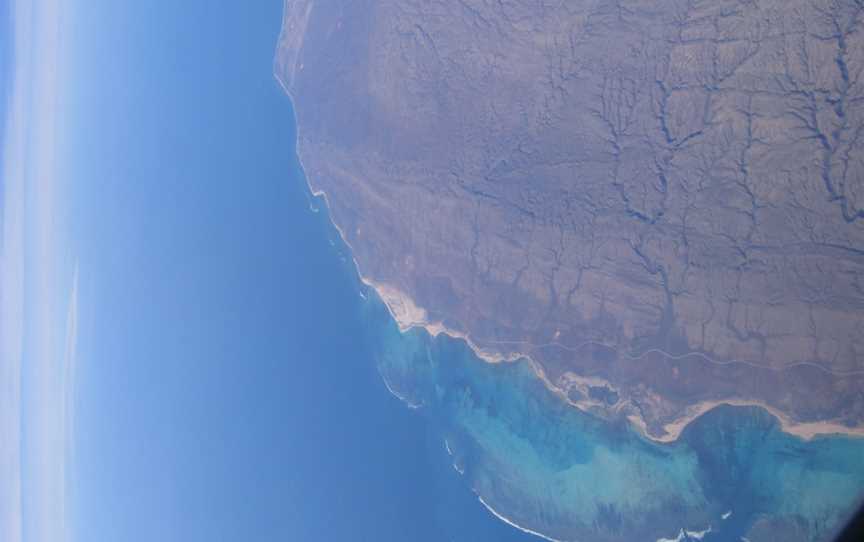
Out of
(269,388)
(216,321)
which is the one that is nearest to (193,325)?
(216,321)

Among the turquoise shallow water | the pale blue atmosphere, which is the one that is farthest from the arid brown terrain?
the pale blue atmosphere

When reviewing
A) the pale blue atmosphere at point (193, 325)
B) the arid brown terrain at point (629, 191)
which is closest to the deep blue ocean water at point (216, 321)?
the pale blue atmosphere at point (193, 325)

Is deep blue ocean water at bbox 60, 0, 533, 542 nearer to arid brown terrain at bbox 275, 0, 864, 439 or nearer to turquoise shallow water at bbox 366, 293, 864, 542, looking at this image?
turquoise shallow water at bbox 366, 293, 864, 542

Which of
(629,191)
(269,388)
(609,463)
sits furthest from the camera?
(269,388)

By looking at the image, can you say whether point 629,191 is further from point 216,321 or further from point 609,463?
point 216,321

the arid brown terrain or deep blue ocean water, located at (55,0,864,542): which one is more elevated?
the arid brown terrain

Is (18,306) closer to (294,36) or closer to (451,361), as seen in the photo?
(294,36)
